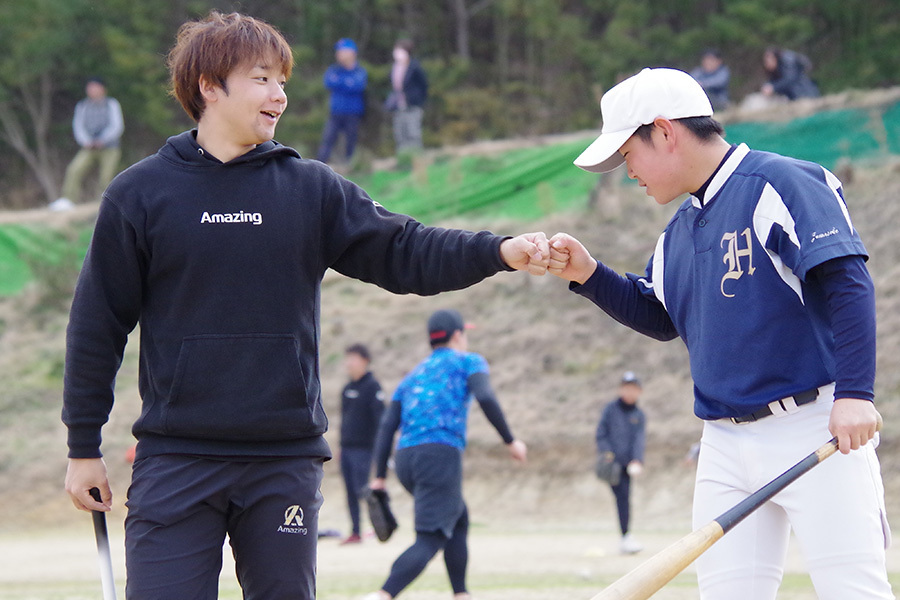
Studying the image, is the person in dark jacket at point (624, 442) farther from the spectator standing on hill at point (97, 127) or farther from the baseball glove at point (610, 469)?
the spectator standing on hill at point (97, 127)

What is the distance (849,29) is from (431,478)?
69.9 feet

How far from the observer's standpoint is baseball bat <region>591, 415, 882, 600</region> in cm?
356

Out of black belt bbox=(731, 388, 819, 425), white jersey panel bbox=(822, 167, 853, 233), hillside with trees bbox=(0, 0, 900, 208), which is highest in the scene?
hillside with trees bbox=(0, 0, 900, 208)

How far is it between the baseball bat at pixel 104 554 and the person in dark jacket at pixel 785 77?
1762 cm

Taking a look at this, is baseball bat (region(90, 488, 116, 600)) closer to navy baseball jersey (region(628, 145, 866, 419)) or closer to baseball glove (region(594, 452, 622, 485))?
navy baseball jersey (region(628, 145, 866, 419))

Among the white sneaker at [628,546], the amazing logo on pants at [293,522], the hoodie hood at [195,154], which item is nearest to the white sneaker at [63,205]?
the white sneaker at [628,546]

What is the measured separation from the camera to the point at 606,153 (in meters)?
4.09

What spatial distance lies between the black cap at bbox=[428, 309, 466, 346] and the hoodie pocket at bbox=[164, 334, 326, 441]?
440 cm

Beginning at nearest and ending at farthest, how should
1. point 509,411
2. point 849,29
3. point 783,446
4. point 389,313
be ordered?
point 783,446, point 509,411, point 389,313, point 849,29

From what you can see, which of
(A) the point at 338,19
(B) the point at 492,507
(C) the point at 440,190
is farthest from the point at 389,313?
(A) the point at 338,19

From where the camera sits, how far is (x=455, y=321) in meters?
7.85

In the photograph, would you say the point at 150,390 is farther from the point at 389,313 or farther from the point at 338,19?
the point at 338,19

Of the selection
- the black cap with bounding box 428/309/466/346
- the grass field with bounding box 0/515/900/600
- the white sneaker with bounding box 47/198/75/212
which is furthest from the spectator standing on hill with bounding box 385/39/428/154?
the black cap with bounding box 428/309/466/346

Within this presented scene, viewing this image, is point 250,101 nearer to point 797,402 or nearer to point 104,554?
point 104,554
